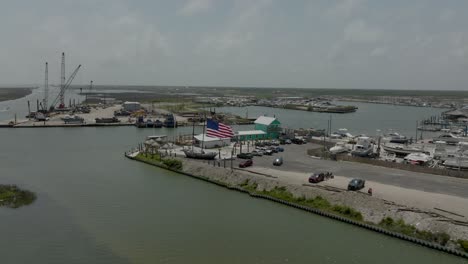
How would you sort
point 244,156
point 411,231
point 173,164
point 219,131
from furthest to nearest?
point 219,131
point 244,156
point 173,164
point 411,231

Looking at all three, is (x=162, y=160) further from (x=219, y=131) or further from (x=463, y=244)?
(x=463, y=244)

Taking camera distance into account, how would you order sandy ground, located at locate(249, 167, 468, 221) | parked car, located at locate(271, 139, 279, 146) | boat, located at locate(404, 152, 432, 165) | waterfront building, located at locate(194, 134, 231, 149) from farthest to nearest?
1. parked car, located at locate(271, 139, 279, 146)
2. waterfront building, located at locate(194, 134, 231, 149)
3. boat, located at locate(404, 152, 432, 165)
4. sandy ground, located at locate(249, 167, 468, 221)

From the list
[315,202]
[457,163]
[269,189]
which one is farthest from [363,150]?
[315,202]

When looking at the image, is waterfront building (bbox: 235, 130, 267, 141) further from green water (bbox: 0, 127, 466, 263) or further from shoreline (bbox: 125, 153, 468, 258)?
green water (bbox: 0, 127, 466, 263)

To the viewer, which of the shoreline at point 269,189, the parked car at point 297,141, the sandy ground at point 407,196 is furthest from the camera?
the parked car at point 297,141

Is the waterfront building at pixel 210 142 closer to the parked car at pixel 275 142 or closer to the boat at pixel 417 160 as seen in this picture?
the parked car at pixel 275 142

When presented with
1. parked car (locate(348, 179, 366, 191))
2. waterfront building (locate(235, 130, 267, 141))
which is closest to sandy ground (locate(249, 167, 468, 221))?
parked car (locate(348, 179, 366, 191))

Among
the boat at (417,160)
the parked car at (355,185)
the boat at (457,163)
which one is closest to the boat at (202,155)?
the parked car at (355,185)
